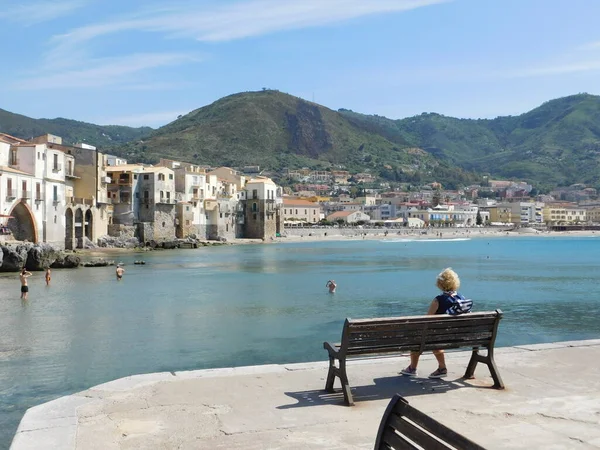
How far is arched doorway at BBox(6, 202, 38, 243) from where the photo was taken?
177 feet

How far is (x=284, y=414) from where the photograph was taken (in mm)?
6723

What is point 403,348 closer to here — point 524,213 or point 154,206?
point 154,206

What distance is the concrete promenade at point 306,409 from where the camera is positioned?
233 inches

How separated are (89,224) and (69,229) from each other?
227 inches

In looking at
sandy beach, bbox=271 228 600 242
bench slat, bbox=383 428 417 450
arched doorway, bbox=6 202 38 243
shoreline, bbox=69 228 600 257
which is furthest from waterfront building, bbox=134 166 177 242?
bench slat, bbox=383 428 417 450

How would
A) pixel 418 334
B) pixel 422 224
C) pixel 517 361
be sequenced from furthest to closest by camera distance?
pixel 422 224, pixel 517 361, pixel 418 334

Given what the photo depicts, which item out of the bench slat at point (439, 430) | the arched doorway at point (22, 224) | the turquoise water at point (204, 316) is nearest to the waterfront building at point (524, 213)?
the turquoise water at point (204, 316)

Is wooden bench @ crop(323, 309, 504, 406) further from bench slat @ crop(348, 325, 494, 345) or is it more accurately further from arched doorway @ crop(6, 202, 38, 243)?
arched doorway @ crop(6, 202, 38, 243)

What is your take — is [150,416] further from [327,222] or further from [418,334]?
[327,222]

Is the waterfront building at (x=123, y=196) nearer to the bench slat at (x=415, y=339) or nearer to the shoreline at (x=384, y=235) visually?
the shoreline at (x=384, y=235)

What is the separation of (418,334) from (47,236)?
56.0 metres

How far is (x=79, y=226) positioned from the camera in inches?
2589

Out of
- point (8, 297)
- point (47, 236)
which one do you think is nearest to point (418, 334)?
point (8, 297)

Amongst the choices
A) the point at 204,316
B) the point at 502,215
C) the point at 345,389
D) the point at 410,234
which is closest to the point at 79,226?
the point at 204,316
